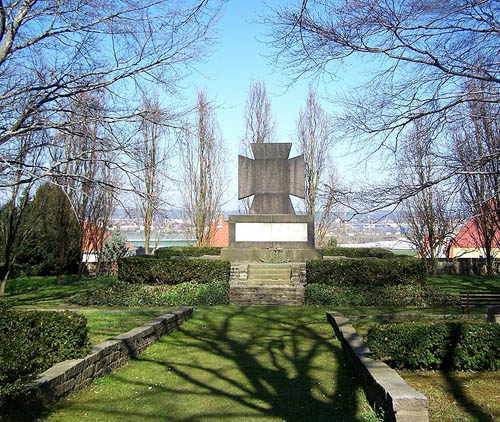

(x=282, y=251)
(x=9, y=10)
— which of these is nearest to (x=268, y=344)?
(x=9, y=10)

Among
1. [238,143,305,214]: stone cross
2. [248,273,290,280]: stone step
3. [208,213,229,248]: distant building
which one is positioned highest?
[238,143,305,214]: stone cross

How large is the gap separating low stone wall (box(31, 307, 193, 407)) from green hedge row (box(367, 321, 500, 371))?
12.2ft

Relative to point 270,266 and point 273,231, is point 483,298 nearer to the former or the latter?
point 270,266

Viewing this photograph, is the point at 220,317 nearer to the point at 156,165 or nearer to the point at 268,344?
the point at 268,344

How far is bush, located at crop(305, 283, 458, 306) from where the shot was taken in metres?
14.0

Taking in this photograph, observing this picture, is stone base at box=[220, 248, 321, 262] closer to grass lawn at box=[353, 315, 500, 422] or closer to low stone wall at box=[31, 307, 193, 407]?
low stone wall at box=[31, 307, 193, 407]

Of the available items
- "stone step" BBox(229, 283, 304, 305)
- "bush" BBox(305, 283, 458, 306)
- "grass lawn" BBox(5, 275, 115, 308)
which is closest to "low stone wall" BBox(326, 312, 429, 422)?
"bush" BBox(305, 283, 458, 306)

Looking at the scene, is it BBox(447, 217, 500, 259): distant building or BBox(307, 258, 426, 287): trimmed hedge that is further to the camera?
BBox(447, 217, 500, 259): distant building

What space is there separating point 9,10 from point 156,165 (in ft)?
11.4

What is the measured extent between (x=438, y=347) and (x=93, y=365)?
474 cm

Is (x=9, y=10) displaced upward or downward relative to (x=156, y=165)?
upward

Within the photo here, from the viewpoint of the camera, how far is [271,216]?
19.4 m

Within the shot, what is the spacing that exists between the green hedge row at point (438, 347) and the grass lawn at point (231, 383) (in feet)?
2.35

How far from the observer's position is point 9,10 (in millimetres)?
7602
